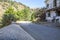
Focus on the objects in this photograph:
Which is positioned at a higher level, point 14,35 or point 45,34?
point 14,35

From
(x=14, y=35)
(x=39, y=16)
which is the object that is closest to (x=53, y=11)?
(x=39, y=16)

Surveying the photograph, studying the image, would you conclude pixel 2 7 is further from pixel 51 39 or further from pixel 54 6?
pixel 51 39

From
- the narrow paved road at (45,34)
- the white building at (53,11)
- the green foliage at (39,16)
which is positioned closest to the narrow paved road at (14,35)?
the narrow paved road at (45,34)

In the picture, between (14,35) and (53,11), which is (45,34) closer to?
(14,35)

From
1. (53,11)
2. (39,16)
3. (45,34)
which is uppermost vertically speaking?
(53,11)

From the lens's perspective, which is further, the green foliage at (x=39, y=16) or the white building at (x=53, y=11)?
the green foliage at (x=39, y=16)

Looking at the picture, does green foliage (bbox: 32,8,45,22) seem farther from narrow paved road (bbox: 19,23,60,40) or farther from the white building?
narrow paved road (bbox: 19,23,60,40)

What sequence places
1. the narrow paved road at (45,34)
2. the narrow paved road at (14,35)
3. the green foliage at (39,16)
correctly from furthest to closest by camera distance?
1. the green foliage at (39,16)
2. the narrow paved road at (45,34)
3. the narrow paved road at (14,35)

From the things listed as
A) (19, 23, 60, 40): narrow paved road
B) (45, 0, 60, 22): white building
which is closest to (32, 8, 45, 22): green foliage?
(45, 0, 60, 22): white building

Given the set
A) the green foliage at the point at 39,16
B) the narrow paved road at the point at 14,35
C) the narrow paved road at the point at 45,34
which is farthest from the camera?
the green foliage at the point at 39,16

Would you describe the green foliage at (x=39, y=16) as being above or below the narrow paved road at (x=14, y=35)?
below

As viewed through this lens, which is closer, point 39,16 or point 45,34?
point 45,34

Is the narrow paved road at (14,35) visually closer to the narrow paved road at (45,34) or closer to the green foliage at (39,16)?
the narrow paved road at (45,34)

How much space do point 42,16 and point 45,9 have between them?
9.16 feet
